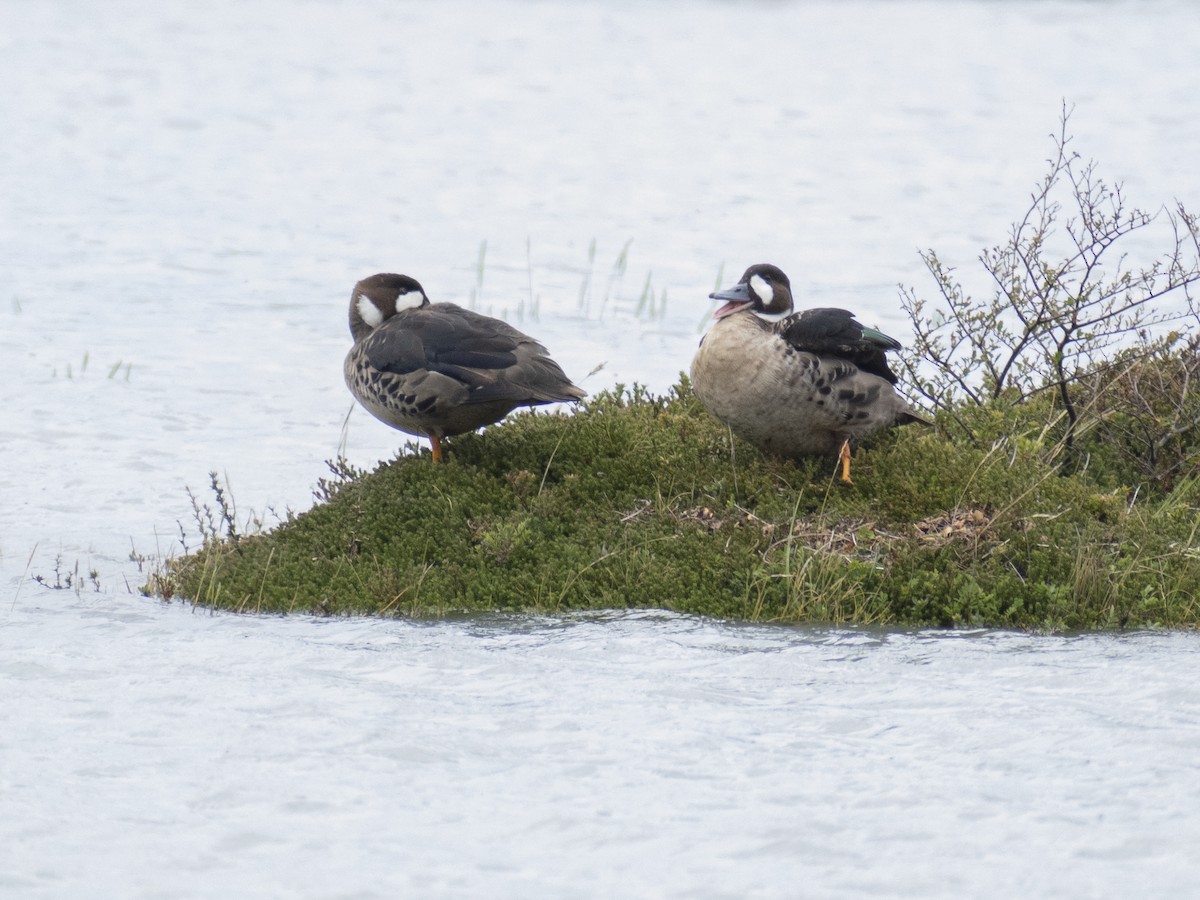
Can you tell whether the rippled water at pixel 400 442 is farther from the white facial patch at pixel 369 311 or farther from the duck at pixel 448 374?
the white facial patch at pixel 369 311

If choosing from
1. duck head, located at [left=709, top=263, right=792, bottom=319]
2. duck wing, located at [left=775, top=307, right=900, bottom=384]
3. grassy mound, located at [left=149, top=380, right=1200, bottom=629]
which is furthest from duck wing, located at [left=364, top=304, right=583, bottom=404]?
duck wing, located at [left=775, top=307, right=900, bottom=384]

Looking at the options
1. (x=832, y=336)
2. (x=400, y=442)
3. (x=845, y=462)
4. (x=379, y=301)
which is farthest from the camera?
(x=400, y=442)

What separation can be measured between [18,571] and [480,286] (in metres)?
10.5

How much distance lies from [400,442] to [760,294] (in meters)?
5.94

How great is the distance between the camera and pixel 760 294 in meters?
10.2

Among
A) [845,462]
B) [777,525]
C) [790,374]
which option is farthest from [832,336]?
[777,525]

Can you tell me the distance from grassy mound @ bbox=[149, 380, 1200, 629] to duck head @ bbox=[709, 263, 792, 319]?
100 centimetres

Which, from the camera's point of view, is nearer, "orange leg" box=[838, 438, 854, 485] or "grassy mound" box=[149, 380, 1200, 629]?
"grassy mound" box=[149, 380, 1200, 629]

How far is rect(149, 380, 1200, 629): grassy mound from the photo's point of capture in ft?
30.0

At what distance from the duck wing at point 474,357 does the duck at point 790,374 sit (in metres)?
1.07

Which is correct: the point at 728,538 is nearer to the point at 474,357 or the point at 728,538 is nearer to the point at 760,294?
the point at 760,294

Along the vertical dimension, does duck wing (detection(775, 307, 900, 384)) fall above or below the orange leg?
above

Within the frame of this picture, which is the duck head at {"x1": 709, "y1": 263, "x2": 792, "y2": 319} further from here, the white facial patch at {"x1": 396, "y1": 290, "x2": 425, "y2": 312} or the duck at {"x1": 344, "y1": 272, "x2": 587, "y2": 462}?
the white facial patch at {"x1": 396, "y1": 290, "x2": 425, "y2": 312}

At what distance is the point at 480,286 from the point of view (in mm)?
20328
